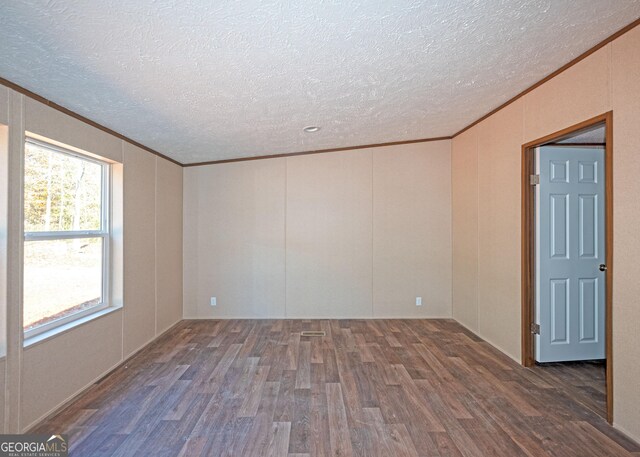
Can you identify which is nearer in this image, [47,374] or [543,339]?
[47,374]

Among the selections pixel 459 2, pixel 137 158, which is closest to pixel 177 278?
pixel 137 158

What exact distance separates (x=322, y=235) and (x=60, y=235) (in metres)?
3.29

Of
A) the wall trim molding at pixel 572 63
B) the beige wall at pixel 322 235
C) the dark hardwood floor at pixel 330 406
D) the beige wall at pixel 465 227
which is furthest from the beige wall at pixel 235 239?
the wall trim molding at pixel 572 63

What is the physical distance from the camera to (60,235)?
9.54ft

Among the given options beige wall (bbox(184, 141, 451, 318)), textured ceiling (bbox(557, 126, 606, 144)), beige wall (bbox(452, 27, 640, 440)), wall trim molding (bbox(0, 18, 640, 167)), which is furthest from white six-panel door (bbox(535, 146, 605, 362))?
beige wall (bbox(184, 141, 451, 318))

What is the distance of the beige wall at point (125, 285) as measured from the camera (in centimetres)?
234

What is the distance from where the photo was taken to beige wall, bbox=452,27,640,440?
89.7 inches

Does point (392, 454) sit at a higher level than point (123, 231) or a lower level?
lower

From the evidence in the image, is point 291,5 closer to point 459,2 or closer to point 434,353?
point 459,2

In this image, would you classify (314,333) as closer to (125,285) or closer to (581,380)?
(125,285)

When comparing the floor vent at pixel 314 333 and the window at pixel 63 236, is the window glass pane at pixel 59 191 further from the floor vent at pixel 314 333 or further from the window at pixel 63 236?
the floor vent at pixel 314 333

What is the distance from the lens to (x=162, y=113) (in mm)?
3119

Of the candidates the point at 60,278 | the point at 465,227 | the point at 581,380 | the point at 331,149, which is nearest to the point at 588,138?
the point at 465,227

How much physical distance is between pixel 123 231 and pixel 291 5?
2.93 metres
